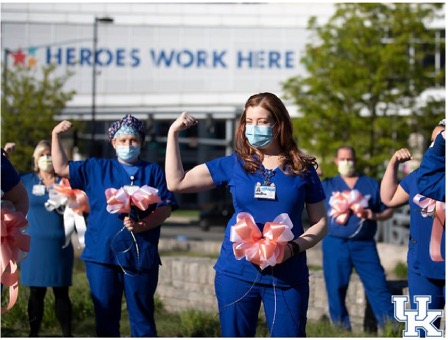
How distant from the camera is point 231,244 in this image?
5387mm

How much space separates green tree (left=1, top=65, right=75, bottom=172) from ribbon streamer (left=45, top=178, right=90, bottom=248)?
2527 cm

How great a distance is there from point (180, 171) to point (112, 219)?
1.75m

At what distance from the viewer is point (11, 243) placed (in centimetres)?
595

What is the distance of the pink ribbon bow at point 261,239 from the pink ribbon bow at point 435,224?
1.55 metres

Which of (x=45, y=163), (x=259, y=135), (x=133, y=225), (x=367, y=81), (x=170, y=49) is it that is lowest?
(x=133, y=225)

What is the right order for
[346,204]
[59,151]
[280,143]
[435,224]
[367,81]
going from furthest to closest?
[367,81] < [346,204] < [59,151] < [435,224] < [280,143]

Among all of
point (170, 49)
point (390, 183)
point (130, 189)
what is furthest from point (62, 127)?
point (170, 49)

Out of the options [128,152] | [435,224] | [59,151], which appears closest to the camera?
[435,224]

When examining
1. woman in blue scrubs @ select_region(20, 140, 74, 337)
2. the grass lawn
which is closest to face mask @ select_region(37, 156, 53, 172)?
woman in blue scrubs @ select_region(20, 140, 74, 337)

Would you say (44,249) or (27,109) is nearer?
(44,249)

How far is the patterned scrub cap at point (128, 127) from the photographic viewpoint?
7.00m

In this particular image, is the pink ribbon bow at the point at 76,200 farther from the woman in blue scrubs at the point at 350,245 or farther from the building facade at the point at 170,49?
the building facade at the point at 170,49

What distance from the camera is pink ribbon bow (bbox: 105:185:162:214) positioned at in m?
6.84

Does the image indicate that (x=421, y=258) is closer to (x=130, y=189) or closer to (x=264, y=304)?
(x=264, y=304)
